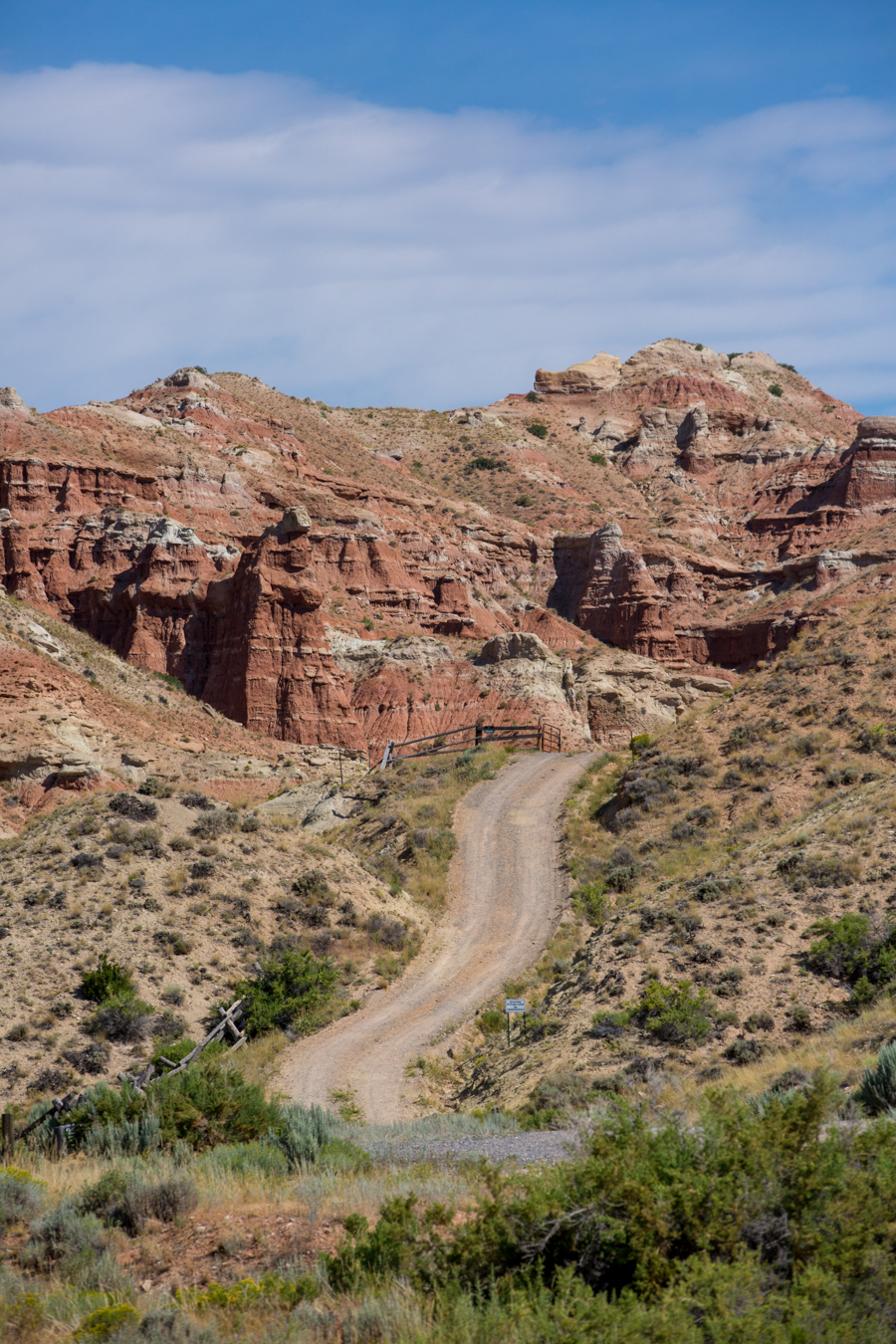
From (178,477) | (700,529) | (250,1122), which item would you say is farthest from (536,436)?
(250,1122)

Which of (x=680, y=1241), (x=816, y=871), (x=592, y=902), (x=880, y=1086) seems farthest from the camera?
(x=592, y=902)

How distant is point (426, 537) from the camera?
75.6m

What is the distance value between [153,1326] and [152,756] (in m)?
33.1

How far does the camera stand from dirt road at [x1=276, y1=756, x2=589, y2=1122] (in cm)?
1770

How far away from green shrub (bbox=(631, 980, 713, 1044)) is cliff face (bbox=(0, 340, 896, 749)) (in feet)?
119

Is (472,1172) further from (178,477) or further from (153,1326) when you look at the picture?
(178,477)

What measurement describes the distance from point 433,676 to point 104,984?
3996 centimetres

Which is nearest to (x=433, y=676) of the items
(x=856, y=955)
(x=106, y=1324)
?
(x=856, y=955)

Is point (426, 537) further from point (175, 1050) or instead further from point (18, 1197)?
point (18, 1197)

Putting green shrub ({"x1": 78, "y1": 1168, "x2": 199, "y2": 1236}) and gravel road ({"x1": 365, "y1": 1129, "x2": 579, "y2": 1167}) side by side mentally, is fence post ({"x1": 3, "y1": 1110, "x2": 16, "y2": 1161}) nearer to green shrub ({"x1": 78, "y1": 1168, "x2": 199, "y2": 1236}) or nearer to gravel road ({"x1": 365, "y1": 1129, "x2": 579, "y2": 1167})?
green shrub ({"x1": 78, "y1": 1168, "x2": 199, "y2": 1236})

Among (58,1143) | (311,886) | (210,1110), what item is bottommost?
(58,1143)

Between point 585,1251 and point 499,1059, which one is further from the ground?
point 585,1251

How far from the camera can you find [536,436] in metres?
117

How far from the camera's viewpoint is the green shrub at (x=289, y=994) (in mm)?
19812
